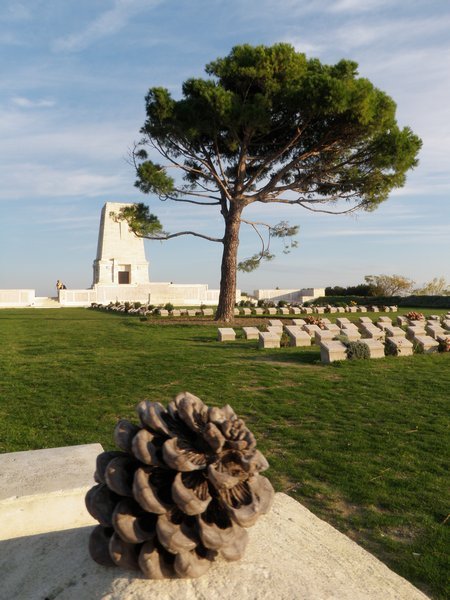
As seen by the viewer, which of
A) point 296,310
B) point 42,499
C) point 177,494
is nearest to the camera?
point 177,494

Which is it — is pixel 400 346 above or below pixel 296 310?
below

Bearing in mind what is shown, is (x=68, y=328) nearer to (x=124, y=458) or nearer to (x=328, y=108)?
(x=328, y=108)

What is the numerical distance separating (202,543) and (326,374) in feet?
23.4

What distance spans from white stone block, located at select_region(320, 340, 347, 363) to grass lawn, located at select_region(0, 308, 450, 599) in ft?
0.87

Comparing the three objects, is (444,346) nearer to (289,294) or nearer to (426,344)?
(426,344)

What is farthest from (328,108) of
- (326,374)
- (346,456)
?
(346,456)

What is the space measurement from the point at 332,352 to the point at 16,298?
3372cm

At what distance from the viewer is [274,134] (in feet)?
61.3

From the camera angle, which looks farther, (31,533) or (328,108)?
(328,108)

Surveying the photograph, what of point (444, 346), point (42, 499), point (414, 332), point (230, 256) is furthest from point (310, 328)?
point (42, 499)

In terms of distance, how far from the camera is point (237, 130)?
1725 cm

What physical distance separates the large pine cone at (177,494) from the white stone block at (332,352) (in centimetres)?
801

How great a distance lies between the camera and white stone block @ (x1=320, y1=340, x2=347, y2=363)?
931 centimetres

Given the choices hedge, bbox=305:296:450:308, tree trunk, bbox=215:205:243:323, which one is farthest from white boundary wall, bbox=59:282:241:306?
tree trunk, bbox=215:205:243:323
